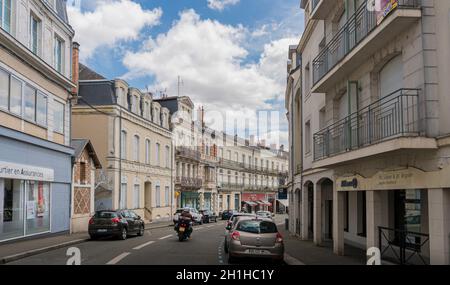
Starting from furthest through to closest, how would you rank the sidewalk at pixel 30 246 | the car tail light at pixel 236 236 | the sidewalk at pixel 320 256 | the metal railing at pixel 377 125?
the sidewalk at pixel 30 246 → the sidewalk at pixel 320 256 → the car tail light at pixel 236 236 → the metal railing at pixel 377 125

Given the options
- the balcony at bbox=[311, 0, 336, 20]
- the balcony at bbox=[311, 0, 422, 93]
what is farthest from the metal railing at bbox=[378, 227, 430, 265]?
the balcony at bbox=[311, 0, 336, 20]

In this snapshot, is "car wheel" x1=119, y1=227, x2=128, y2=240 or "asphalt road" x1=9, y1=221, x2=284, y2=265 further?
"car wheel" x1=119, y1=227, x2=128, y2=240

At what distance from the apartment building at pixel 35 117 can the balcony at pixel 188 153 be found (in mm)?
24273

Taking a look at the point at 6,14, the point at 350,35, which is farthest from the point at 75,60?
the point at 350,35

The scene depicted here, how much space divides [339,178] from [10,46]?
13.2 m

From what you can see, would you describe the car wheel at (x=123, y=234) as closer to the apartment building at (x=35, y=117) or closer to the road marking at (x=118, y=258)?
the apartment building at (x=35, y=117)

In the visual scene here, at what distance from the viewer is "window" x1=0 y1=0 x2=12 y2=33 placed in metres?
18.0

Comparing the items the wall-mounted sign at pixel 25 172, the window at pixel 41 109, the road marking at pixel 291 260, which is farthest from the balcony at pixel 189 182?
the road marking at pixel 291 260

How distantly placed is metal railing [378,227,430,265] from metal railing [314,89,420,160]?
7.70ft

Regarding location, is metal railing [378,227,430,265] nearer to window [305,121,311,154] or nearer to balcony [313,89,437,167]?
balcony [313,89,437,167]

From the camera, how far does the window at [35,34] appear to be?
68.8ft

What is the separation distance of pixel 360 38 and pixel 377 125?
2.78 m
